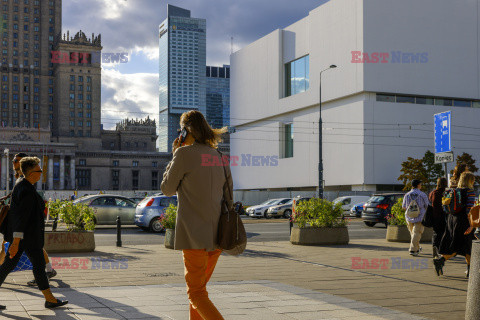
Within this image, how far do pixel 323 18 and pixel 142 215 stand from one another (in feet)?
147

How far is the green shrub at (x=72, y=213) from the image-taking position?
43.5 feet

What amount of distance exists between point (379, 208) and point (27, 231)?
2093 centimetres

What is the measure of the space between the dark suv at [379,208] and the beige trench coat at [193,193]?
2204cm

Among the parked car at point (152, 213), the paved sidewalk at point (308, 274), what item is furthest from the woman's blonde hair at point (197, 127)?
the parked car at point (152, 213)

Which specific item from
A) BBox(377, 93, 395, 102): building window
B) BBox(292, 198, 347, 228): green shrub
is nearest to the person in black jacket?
BBox(292, 198, 347, 228): green shrub

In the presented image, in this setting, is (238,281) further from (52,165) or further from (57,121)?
(57,121)

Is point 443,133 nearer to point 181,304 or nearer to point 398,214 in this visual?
point 398,214

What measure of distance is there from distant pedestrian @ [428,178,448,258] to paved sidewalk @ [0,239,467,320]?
57cm

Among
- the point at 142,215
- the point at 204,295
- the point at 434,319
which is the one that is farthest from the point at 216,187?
the point at 142,215

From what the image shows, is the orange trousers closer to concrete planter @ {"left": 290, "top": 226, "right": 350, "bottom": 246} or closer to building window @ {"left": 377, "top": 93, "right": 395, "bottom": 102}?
concrete planter @ {"left": 290, "top": 226, "right": 350, "bottom": 246}

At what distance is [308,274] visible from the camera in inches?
397

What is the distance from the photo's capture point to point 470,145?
60.2 metres

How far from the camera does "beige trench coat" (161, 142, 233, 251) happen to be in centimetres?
460

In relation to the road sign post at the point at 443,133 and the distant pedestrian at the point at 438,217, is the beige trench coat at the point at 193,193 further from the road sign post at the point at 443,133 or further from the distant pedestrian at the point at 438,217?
the road sign post at the point at 443,133
